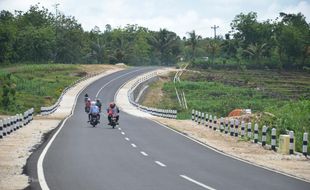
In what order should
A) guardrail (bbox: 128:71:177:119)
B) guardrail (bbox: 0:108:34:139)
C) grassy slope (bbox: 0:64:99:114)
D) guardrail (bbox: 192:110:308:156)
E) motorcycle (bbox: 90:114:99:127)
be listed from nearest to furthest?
guardrail (bbox: 192:110:308:156), guardrail (bbox: 0:108:34:139), motorcycle (bbox: 90:114:99:127), guardrail (bbox: 128:71:177:119), grassy slope (bbox: 0:64:99:114)

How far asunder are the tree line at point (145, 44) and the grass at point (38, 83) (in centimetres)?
1225

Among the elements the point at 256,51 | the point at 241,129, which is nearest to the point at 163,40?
the point at 256,51

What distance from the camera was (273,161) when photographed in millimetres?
22578

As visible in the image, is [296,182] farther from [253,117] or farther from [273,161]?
[253,117]

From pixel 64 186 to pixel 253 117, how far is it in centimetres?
3374

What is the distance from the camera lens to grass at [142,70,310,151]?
7406cm

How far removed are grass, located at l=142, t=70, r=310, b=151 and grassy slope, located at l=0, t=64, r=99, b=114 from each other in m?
15.6

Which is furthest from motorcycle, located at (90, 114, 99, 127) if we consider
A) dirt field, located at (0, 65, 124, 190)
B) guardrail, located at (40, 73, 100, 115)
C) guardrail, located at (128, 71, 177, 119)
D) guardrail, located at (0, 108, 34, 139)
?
guardrail, located at (128, 71, 177, 119)

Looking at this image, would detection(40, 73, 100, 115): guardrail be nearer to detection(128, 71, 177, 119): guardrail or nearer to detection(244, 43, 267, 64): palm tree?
→ detection(128, 71, 177, 119): guardrail

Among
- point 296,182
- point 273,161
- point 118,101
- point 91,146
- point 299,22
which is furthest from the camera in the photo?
point 299,22

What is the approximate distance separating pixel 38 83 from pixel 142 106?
28678mm

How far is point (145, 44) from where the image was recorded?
172125mm

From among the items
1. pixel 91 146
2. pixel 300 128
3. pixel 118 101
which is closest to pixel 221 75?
pixel 118 101

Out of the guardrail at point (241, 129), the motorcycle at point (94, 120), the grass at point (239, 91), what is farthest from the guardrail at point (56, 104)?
the motorcycle at point (94, 120)
